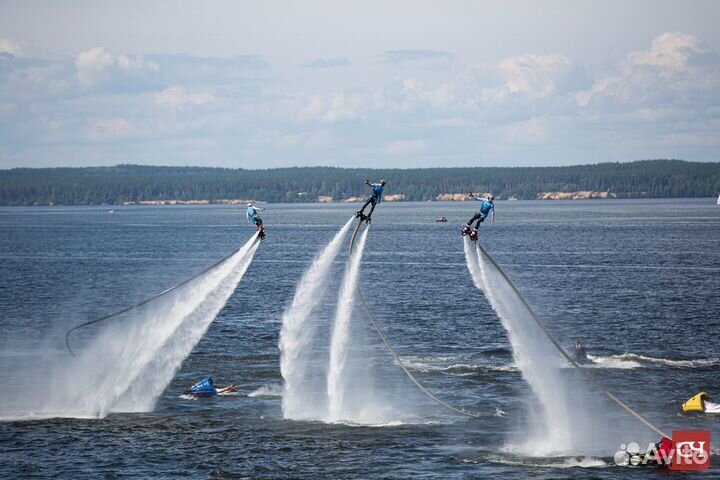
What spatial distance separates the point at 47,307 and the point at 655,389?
7911cm

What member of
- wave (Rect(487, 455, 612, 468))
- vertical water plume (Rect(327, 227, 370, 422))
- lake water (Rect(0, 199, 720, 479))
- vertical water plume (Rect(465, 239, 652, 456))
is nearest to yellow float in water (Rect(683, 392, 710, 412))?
lake water (Rect(0, 199, 720, 479))

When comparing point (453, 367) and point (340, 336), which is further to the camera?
point (453, 367)

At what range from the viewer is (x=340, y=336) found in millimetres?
68625

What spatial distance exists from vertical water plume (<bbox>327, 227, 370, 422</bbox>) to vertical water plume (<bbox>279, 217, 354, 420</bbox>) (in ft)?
4.42

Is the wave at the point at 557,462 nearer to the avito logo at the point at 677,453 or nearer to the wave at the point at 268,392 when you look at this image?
the avito logo at the point at 677,453

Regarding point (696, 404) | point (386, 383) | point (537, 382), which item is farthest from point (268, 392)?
point (696, 404)

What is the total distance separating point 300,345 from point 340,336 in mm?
12213

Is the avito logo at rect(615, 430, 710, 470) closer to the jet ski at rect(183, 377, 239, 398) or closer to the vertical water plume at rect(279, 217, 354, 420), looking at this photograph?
the vertical water plume at rect(279, 217, 354, 420)

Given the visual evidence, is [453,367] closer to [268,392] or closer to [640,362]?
[640,362]

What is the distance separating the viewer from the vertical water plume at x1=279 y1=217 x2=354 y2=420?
69.8 metres

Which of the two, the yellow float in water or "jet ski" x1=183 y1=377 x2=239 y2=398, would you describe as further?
"jet ski" x1=183 y1=377 x2=239 y2=398

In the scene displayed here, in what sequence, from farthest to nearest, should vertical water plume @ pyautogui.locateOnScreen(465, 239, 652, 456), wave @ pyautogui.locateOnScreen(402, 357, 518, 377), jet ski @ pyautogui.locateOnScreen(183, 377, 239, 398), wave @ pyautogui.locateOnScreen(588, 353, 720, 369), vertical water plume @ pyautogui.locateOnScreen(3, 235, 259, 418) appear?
wave @ pyautogui.locateOnScreen(588, 353, 720, 369)
wave @ pyautogui.locateOnScreen(402, 357, 518, 377)
jet ski @ pyautogui.locateOnScreen(183, 377, 239, 398)
vertical water plume @ pyautogui.locateOnScreen(3, 235, 259, 418)
vertical water plume @ pyautogui.locateOnScreen(465, 239, 652, 456)

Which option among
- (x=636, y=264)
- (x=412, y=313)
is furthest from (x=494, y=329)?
(x=636, y=264)

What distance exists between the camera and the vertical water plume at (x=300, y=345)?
229ft
